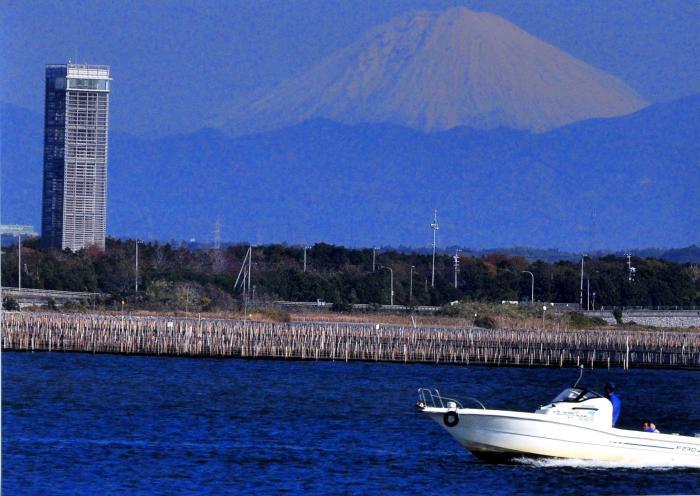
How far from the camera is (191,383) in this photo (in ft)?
258

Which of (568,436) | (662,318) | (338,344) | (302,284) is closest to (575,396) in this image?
(568,436)

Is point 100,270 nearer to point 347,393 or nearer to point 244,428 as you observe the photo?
point 347,393

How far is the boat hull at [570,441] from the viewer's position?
4203cm

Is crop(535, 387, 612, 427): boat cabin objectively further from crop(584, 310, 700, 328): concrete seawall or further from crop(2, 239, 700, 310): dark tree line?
crop(2, 239, 700, 310): dark tree line

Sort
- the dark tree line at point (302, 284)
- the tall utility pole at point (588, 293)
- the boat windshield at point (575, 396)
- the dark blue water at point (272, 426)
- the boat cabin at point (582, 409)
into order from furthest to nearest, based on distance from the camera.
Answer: the tall utility pole at point (588, 293)
the dark tree line at point (302, 284)
the boat windshield at point (575, 396)
the boat cabin at point (582, 409)
the dark blue water at point (272, 426)

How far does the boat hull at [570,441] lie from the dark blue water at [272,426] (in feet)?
1.40

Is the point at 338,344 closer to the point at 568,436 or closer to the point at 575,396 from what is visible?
the point at 575,396

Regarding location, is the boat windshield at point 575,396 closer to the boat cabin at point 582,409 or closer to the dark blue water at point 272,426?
the boat cabin at point 582,409

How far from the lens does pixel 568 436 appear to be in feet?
139

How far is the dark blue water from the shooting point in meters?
40.8

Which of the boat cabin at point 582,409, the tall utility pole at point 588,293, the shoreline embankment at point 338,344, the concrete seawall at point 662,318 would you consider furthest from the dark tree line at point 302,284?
the boat cabin at point 582,409

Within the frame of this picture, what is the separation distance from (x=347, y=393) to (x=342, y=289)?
3924 inches

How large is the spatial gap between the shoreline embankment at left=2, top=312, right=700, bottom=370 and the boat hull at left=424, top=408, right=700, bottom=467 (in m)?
53.7

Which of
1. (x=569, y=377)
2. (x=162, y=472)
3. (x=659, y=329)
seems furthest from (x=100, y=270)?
(x=162, y=472)
